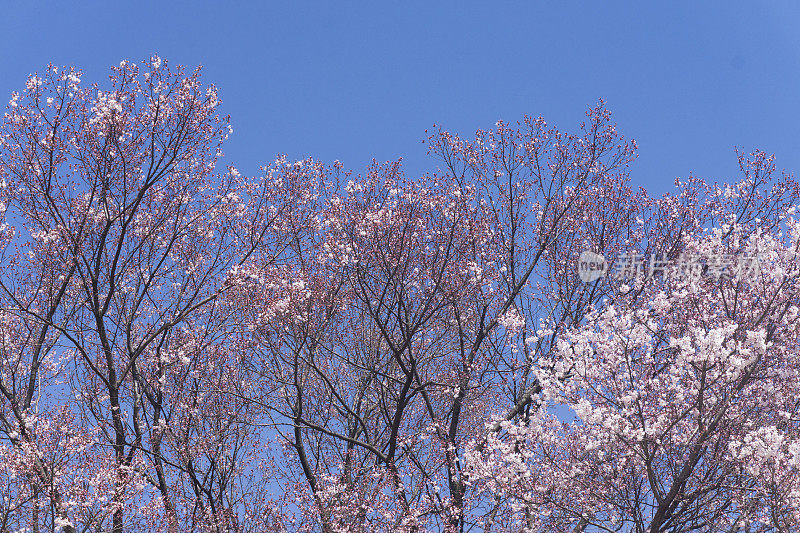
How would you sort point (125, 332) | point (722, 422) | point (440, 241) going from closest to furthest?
point (722, 422) < point (440, 241) < point (125, 332)

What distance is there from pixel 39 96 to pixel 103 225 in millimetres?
2906

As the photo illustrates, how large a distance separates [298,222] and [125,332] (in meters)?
4.83

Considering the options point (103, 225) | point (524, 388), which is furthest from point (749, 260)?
point (103, 225)

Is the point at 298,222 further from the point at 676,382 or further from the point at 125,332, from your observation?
the point at 676,382

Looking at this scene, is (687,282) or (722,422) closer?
(722,422)

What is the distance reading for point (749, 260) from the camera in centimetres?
1181


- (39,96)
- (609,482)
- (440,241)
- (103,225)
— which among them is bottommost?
(609,482)

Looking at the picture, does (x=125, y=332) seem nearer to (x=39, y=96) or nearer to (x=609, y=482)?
(x=39, y=96)

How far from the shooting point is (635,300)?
1556 cm

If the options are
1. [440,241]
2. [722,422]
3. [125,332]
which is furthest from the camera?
[125,332]

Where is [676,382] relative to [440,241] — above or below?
below

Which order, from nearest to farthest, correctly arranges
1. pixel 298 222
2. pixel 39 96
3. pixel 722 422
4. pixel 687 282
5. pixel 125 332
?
1. pixel 722 422
2. pixel 687 282
3. pixel 39 96
4. pixel 125 332
5. pixel 298 222

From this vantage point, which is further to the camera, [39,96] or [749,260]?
[39,96]

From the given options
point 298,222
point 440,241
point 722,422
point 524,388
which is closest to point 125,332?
point 298,222
